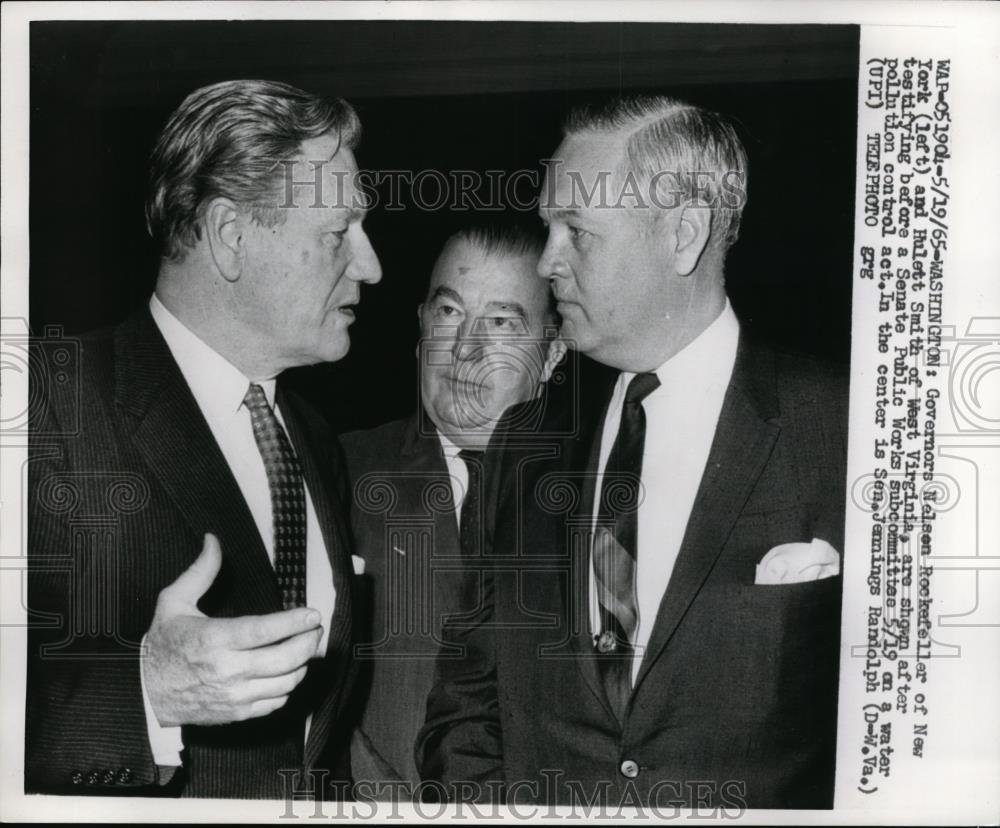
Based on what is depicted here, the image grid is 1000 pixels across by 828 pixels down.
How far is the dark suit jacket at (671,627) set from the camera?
1718 mm

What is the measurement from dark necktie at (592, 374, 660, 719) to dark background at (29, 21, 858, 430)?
260 mm

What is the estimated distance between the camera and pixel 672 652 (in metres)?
1.72

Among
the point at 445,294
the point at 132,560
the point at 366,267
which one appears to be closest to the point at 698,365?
the point at 445,294

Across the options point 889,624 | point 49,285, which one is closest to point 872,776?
point 889,624

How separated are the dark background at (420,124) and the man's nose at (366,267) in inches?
0.6

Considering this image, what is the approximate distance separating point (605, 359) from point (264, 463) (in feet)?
1.93

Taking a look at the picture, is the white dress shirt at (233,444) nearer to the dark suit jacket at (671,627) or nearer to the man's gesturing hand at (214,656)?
the man's gesturing hand at (214,656)

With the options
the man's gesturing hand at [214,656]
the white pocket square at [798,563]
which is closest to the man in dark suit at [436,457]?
the man's gesturing hand at [214,656]

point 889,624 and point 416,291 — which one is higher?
point 416,291

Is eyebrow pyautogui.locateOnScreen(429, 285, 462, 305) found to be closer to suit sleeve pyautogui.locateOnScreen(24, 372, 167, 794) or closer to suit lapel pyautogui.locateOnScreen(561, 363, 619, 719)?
suit lapel pyautogui.locateOnScreen(561, 363, 619, 719)

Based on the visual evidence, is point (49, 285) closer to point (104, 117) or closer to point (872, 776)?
point (104, 117)

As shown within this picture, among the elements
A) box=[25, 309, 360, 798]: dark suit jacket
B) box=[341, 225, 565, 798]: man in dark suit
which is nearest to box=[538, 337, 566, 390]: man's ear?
box=[341, 225, 565, 798]: man in dark suit

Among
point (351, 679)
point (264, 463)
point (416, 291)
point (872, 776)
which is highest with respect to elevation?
point (416, 291)

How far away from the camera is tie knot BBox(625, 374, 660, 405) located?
1726 mm
